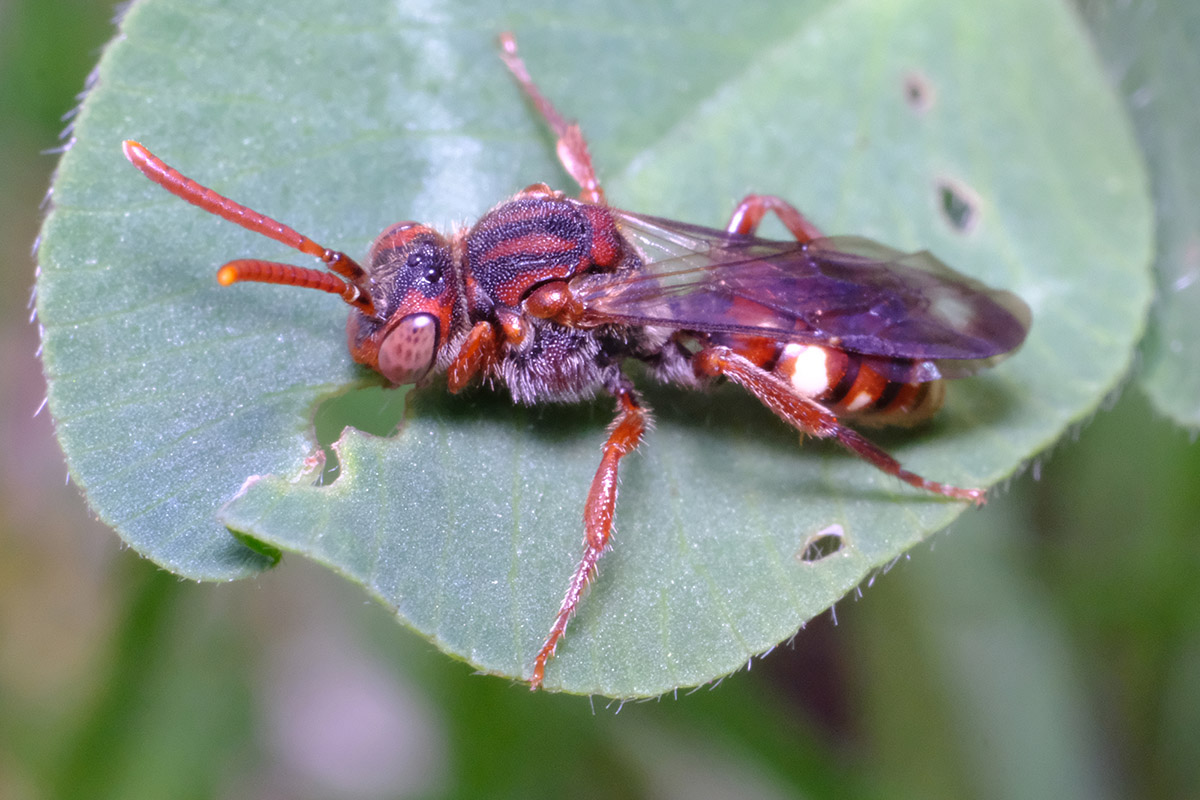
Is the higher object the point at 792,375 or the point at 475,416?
the point at 792,375

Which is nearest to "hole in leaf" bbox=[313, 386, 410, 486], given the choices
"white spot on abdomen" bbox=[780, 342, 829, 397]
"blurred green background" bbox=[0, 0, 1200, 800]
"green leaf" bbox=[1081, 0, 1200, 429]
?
"blurred green background" bbox=[0, 0, 1200, 800]

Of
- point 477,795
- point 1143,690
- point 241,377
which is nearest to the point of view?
point 241,377

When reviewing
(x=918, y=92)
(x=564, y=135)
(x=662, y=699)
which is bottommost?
(x=662, y=699)

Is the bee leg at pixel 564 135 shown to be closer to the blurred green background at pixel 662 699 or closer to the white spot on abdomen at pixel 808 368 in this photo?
the white spot on abdomen at pixel 808 368

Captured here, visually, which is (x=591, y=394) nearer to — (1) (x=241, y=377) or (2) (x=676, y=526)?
(2) (x=676, y=526)

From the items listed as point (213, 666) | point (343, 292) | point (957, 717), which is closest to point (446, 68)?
point (343, 292)

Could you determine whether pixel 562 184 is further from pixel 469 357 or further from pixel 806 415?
pixel 806 415

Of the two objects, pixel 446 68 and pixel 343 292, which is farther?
pixel 446 68

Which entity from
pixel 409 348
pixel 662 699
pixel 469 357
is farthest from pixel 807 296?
pixel 662 699
